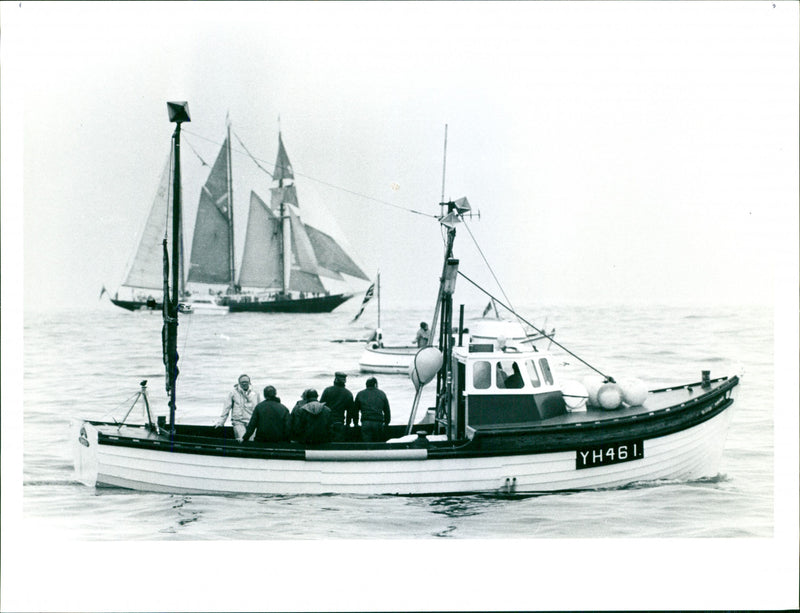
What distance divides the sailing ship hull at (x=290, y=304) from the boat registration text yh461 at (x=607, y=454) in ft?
58.3

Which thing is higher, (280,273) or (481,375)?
(280,273)

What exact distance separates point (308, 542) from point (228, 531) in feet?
2.39

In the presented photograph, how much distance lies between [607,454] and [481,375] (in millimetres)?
1398

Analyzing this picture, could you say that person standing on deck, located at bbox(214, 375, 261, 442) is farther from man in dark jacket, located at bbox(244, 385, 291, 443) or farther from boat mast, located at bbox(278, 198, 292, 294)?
boat mast, located at bbox(278, 198, 292, 294)

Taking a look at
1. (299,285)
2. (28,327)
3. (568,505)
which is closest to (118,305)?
(28,327)

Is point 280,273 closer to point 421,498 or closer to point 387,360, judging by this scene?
point 387,360

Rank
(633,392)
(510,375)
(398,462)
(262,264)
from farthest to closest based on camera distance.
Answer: (262,264)
(633,392)
(510,375)
(398,462)

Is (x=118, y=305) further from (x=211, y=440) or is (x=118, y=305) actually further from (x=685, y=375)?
(x=685, y=375)

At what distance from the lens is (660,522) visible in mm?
8742

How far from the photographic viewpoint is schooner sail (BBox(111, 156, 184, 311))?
11.8 metres

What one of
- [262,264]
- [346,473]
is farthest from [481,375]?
[262,264]

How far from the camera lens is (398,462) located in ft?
29.0

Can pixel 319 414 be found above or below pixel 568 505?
above

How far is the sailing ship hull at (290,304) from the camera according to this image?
2677 centimetres
